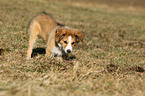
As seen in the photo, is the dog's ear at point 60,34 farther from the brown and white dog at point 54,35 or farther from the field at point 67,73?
the field at point 67,73

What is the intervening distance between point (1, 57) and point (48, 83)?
2.18 meters

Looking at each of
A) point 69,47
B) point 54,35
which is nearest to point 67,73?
point 69,47

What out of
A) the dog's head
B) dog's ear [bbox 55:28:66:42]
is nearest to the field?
the dog's head

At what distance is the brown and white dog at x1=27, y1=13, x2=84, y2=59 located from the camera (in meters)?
4.73

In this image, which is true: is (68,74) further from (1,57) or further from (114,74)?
(1,57)

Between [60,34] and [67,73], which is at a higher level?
[60,34]

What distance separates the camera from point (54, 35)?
521cm

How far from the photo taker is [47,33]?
564 cm

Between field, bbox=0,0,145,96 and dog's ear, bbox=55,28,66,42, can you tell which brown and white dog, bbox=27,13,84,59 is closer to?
dog's ear, bbox=55,28,66,42

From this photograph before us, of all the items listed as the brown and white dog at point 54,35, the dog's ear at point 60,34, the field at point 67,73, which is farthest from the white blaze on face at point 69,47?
the field at point 67,73

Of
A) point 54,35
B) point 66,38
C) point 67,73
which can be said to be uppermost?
point 54,35

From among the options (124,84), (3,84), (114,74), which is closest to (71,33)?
(114,74)

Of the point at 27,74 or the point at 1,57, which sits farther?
the point at 1,57

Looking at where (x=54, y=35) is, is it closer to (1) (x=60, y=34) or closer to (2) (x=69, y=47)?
(1) (x=60, y=34)
